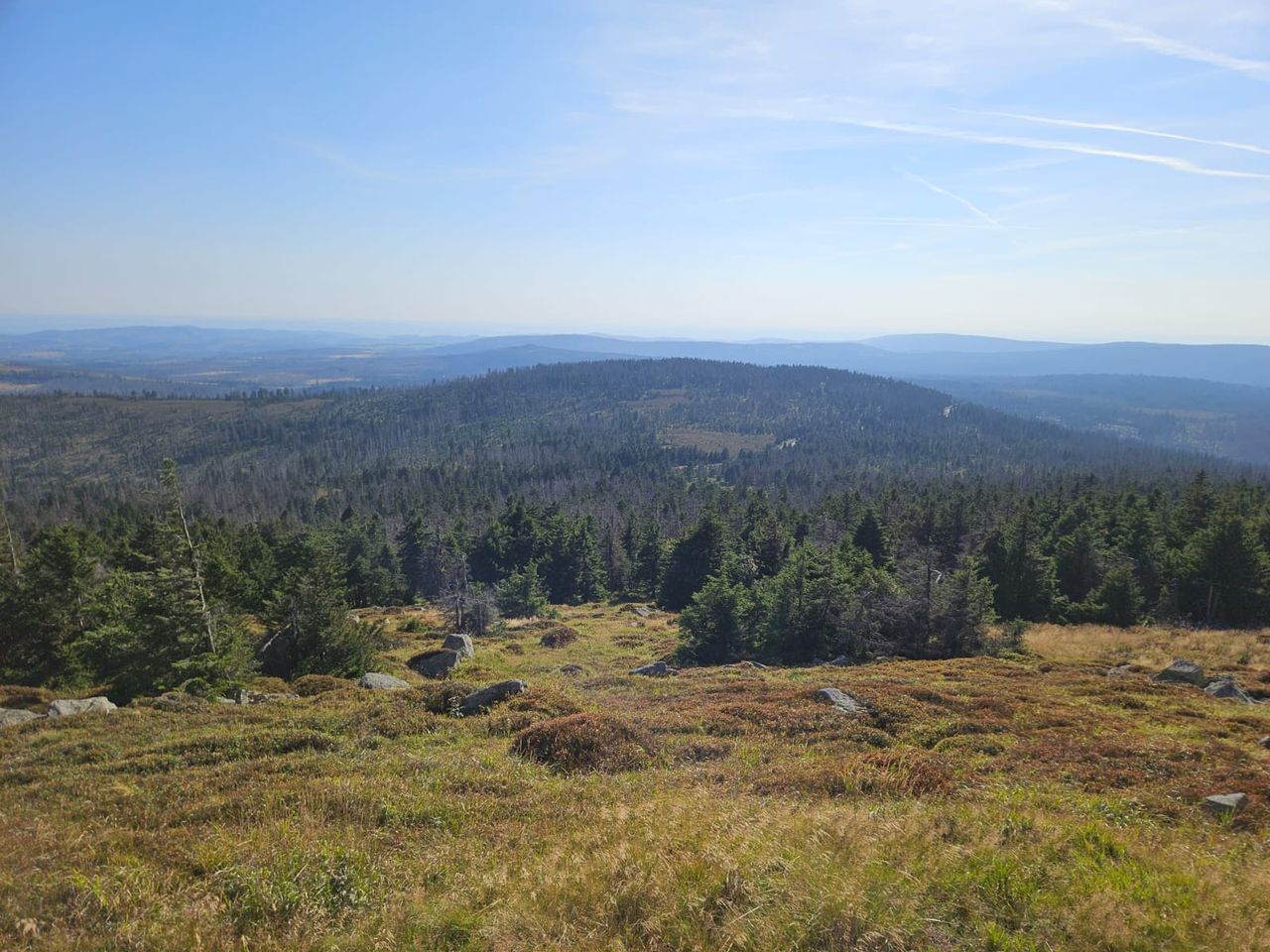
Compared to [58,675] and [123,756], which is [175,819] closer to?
[123,756]

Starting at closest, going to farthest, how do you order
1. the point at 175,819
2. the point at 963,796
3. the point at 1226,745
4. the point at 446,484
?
the point at 175,819, the point at 963,796, the point at 1226,745, the point at 446,484

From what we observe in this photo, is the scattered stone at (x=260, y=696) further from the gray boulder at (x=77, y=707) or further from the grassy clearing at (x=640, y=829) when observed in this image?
the gray boulder at (x=77, y=707)

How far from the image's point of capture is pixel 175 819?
10164mm

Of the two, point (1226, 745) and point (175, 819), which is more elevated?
Result: point (175, 819)

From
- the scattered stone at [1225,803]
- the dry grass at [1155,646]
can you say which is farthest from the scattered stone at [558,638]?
the scattered stone at [1225,803]

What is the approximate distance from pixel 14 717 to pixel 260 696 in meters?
6.64

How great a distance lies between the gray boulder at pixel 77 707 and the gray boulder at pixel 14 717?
453mm

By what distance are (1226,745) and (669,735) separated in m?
14.8

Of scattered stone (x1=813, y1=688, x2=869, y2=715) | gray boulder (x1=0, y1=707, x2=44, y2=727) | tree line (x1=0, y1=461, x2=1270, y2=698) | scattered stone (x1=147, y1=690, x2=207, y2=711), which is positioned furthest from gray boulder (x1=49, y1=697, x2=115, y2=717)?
scattered stone (x1=813, y1=688, x2=869, y2=715)

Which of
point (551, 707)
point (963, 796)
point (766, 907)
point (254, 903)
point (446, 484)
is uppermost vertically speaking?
point (766, 907)

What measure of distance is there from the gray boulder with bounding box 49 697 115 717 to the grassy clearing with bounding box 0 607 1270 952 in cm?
157

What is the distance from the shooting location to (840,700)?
1948 cm

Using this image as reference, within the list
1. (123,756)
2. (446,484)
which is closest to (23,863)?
(123,756)

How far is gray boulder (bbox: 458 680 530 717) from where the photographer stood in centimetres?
1870
